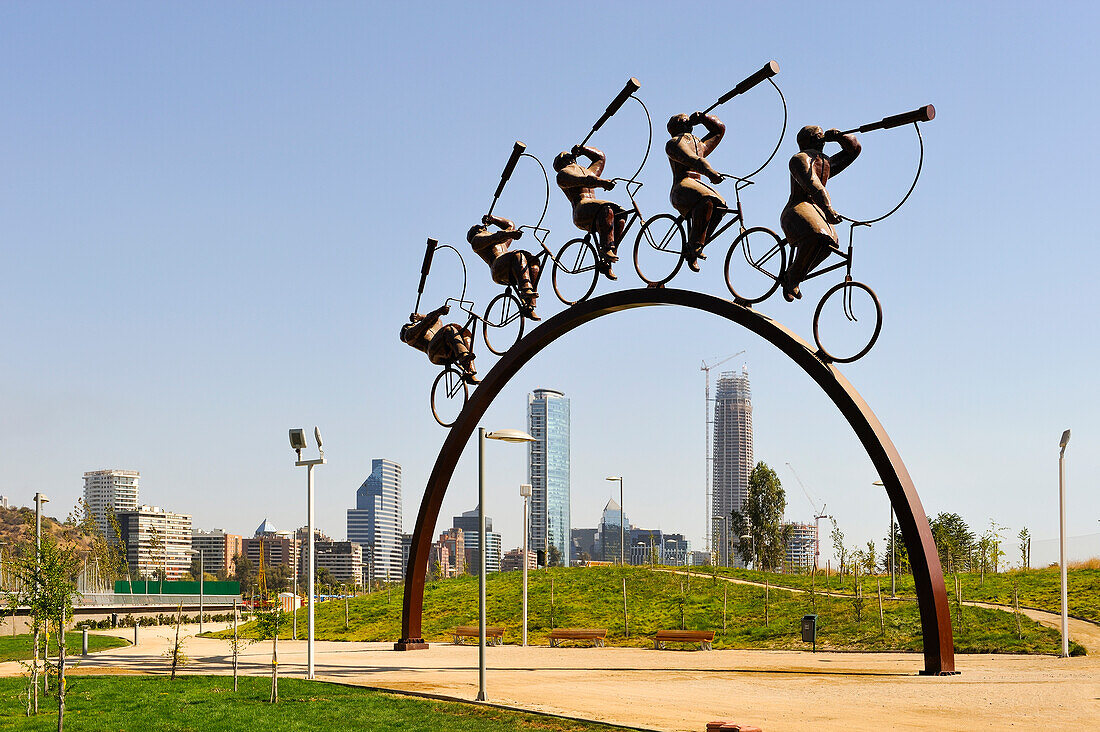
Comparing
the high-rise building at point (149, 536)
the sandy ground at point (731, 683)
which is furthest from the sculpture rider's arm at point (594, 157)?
the high-rise building at point (149, 536)

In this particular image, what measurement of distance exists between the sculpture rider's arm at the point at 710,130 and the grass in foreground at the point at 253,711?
10412 millimetres

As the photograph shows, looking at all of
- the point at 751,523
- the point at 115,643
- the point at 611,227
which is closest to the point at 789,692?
the point at 611,227

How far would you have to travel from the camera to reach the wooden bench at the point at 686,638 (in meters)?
27.0

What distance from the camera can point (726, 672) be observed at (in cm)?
2061

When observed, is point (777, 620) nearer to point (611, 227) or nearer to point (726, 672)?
point (726, 672)

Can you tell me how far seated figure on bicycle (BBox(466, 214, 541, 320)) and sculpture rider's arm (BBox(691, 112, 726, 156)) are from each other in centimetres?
569

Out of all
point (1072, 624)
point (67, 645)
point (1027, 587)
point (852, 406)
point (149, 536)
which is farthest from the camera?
point (149, 536)

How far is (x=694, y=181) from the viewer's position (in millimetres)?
18328

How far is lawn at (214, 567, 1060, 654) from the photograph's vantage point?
25859 millimetres

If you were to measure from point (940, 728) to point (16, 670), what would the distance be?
20.2m

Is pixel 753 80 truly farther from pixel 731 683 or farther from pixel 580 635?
pixel 580 635

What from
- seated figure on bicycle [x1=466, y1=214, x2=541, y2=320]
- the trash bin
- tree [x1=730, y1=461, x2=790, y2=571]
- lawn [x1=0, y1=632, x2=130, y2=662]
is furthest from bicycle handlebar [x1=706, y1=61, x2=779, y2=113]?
tree [x1=730, y1=461, x2=790, y2=571]

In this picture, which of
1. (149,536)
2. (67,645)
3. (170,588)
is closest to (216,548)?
(149,536)

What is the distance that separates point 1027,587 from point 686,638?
509 inches
